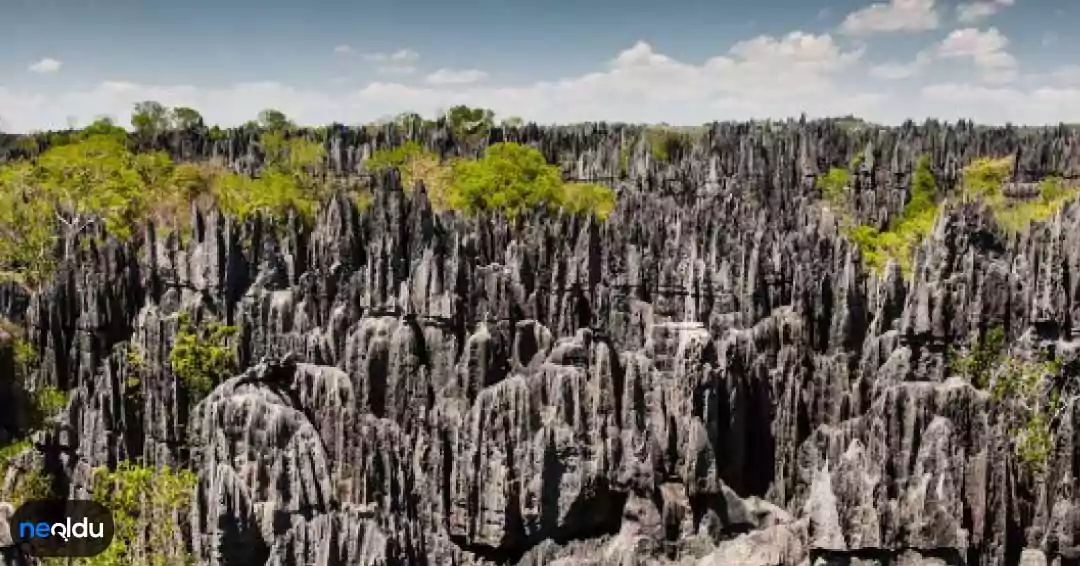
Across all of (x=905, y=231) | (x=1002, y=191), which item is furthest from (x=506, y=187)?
(x=1002, y=191)

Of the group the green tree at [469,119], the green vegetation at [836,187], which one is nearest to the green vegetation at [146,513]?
the green vegetation at [836,187]

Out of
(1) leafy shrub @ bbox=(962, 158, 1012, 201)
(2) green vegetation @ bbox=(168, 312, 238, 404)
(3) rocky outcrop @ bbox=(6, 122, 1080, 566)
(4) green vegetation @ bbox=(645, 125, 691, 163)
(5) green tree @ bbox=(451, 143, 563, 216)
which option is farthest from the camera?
(4) green vegetation @ bbox=(645, 125, 691, 163)

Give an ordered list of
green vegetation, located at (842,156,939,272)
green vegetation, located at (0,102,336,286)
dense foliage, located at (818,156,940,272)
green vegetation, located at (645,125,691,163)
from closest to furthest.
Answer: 1. green vegetation, located at (0,102,336,286)
2. green vegetation, located at (842,156,939,272)
3. dense foliage, located at (818,156,940,272)
4. green vegetation, located at (645,125,691,163)

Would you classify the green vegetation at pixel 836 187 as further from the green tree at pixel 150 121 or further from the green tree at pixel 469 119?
the green tree at pixel 150 121

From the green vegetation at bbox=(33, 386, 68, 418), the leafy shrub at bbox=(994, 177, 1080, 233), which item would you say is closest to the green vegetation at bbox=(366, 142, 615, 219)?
the leafy shrub at bbox=(994, 177, 1080, 233)

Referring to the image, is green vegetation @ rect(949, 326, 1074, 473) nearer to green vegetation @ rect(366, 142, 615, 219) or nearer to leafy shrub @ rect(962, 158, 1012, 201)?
green vegetation @ rect(366, 142, 615, 219)

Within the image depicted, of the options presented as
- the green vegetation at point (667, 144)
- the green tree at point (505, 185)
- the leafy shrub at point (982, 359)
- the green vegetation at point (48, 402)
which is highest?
the green vegetation at point (667, 144)

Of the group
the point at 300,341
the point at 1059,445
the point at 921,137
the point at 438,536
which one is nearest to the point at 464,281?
the point at 300,341

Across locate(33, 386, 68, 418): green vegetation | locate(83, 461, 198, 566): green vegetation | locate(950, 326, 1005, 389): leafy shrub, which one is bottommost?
locate(83, 461, 198, 566): green vegetation
